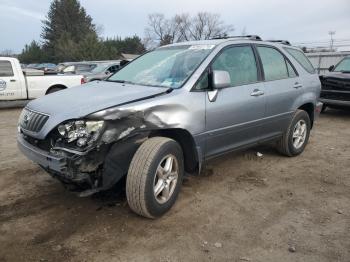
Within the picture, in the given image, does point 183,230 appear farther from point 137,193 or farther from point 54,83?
point 54,83

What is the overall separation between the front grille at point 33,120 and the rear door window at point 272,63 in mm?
2885

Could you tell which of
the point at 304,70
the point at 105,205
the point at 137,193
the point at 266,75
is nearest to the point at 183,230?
the point at 137,193

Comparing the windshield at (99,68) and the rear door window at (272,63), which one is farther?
the windshield at (99,68)

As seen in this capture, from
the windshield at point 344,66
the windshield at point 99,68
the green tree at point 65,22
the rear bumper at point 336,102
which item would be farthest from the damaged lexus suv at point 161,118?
the green tree at point 65,22

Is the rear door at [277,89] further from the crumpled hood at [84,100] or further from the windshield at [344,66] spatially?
the windshield at [344,66]

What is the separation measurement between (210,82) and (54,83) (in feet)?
29.8

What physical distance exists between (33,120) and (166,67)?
5.31ft

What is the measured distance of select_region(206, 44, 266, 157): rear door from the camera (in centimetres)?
396

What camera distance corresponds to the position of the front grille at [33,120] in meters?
3.36

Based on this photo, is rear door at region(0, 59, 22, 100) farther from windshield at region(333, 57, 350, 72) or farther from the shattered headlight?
windshield at region(333, 57, 350, 72)

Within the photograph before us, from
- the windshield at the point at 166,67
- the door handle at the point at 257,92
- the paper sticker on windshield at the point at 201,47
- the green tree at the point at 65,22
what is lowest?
the door handle at the point at 257,92

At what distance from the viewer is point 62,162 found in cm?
304

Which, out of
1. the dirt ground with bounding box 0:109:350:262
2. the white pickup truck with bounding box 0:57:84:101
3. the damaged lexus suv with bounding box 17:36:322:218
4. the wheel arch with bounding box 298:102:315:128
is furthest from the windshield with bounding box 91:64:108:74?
the wheel arch with bounding box 298:102:315:128

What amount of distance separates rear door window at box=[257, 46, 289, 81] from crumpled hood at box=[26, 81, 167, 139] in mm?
1786
